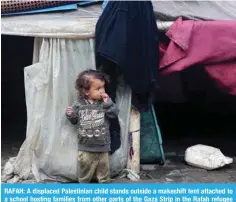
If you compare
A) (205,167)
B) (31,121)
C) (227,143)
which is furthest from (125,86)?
(227,143)

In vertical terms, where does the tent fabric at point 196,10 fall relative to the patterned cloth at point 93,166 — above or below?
above

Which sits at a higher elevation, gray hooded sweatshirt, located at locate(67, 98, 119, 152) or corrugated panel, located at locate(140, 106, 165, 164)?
gray hooded sweatshirt, located at locate(67, 98, 119, 152)

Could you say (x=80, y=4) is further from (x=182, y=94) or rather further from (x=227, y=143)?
(x=182, y=94)

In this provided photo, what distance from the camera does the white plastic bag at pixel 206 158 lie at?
17.1ft

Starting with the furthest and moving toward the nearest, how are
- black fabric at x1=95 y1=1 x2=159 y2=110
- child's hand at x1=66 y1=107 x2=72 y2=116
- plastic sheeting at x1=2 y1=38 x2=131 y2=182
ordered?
plastic sheeting at x1=2 y1=38 x2=131 y2=182 → child's hand at x1=66 y1=107 x2=72 y2=116 → black fabric at x1=95 y1=1 x2=159 y2=110

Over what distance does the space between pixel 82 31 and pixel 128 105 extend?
0.92 m

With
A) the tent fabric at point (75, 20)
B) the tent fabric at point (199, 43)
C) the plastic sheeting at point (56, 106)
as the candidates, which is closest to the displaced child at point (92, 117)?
the plastic sheeting at point (56, 106)

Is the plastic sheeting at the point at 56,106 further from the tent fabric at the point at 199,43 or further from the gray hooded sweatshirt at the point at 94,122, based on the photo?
the tent fabric at the point at 199,43

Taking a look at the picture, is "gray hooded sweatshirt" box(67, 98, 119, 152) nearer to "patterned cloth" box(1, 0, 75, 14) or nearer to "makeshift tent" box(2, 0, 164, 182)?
"makeshift tent" box(2, 0, 164, 182)

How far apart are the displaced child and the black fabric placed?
27cm

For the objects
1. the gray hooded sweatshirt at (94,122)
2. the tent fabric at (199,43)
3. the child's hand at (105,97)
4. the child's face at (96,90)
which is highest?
the tent fabric at (199,43)

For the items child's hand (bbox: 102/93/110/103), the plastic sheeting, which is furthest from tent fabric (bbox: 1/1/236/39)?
child's hand (bbox: 102/93/110/103)

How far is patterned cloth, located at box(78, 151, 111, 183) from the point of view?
4.57 meters

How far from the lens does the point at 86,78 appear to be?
4.48 meters
